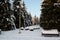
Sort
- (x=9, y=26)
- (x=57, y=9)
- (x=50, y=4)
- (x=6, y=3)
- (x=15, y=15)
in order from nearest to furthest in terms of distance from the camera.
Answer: (x=57, y=9) < (x=50, y=4) < (x=9, y=26) < (x=6, y=3) < (x=15, y=15)

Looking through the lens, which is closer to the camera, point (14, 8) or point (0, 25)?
point (0, 25)

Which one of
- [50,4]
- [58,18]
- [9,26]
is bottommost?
[9,26]

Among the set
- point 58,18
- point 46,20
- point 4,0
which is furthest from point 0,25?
point 58,18

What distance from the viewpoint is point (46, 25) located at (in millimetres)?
31438

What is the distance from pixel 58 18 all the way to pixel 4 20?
1282 cm

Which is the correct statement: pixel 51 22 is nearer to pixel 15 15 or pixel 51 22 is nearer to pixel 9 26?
pixel 9 26

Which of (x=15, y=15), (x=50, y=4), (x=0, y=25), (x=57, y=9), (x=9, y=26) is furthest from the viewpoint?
(x=15, y=15)

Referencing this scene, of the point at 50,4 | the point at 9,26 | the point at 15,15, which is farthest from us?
the point at 15,15

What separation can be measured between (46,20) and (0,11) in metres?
10.7

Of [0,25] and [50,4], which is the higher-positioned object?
[50,4]

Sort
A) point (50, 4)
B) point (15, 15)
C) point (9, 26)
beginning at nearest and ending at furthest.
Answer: point (50, 4), point (9, 26), point (15, 15)

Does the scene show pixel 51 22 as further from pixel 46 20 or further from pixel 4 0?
pixel 4 0

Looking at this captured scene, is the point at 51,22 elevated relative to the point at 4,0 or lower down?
lower down

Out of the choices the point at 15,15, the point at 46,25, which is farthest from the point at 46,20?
the point at 15,15
